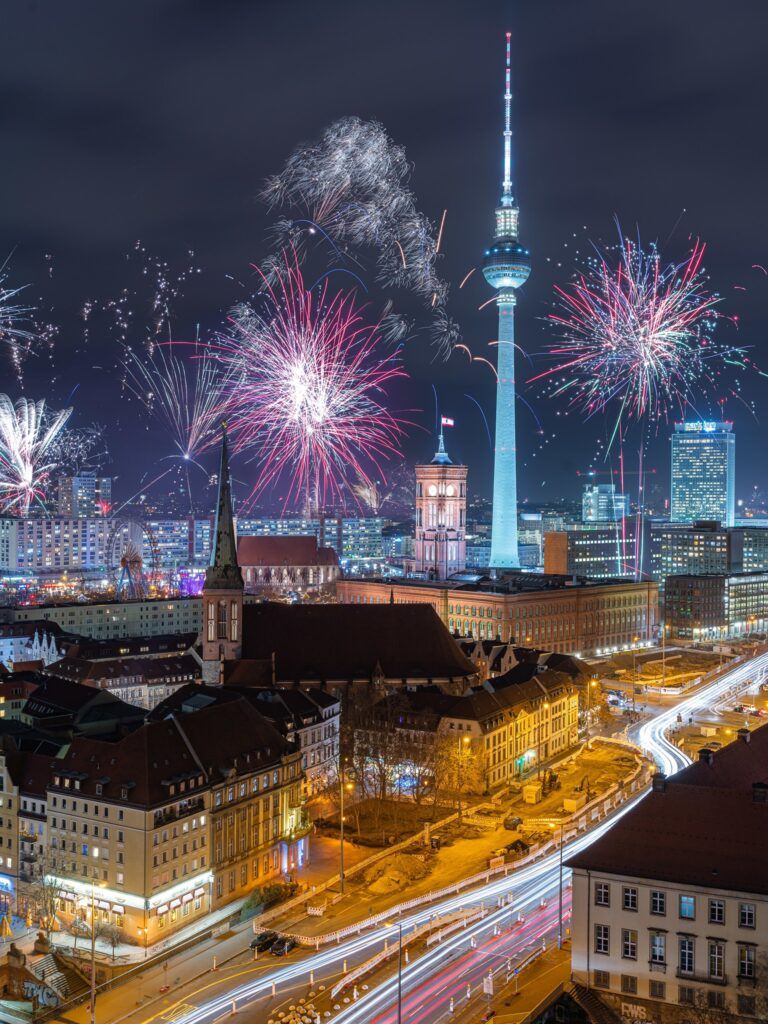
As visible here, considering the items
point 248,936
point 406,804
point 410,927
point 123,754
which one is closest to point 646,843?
point 410,927

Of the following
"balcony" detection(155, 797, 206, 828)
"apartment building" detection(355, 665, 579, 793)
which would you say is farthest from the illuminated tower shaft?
"balcony" detection(155, 797, 206, 828)

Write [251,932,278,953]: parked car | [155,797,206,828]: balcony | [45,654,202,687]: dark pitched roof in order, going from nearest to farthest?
[251,932,278,953]: parked car → [155,797,206,828]: balcony → [45,654,202,687]: dark pitched roof

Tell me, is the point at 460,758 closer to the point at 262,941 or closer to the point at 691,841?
the point at 262,941

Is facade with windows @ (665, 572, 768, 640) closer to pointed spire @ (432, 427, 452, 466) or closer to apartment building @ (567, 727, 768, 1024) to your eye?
pointed spire @ (432, 427, 452, 466)

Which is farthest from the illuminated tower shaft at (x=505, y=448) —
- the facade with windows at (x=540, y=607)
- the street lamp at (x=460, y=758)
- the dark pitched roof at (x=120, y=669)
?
the street lamp at (x=460, y=758)

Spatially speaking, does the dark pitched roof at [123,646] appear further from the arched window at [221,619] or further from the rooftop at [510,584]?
the rooftop at [510,584]
